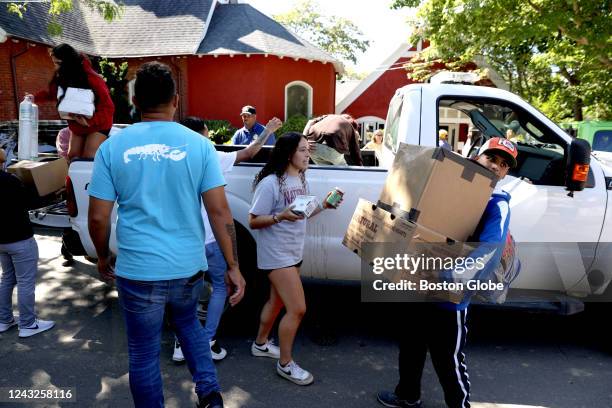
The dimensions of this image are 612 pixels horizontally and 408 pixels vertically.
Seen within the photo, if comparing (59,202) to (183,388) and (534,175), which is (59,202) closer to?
(183,388)

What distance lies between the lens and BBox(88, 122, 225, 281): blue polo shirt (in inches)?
85.4

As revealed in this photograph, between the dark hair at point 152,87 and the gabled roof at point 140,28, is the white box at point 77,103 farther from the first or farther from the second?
the gabled roof at point 140,28

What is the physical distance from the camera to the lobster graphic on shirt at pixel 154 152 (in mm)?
2154

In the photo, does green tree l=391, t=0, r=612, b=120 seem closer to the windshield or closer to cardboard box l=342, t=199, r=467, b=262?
the windshield

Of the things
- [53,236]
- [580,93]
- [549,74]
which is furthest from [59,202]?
[549,74]

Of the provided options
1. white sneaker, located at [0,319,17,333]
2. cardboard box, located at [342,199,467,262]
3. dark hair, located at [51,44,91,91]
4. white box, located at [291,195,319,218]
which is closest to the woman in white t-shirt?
white box, located at [291,195,319,218]

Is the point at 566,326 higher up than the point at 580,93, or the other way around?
the point at 580,93

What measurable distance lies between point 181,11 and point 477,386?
63.9ft

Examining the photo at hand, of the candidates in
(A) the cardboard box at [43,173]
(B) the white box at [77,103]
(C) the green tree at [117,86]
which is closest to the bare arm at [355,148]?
(B) the white box at [77,103]

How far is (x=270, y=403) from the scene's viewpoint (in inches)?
121

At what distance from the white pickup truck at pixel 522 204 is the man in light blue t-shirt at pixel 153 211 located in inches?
59.0

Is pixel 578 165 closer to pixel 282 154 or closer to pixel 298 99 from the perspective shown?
pixel 282 154

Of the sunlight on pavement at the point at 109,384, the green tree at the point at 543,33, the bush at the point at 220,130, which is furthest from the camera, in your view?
the bush at the point at 220,130

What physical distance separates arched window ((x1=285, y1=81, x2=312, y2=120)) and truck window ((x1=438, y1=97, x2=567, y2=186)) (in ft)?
49.1
